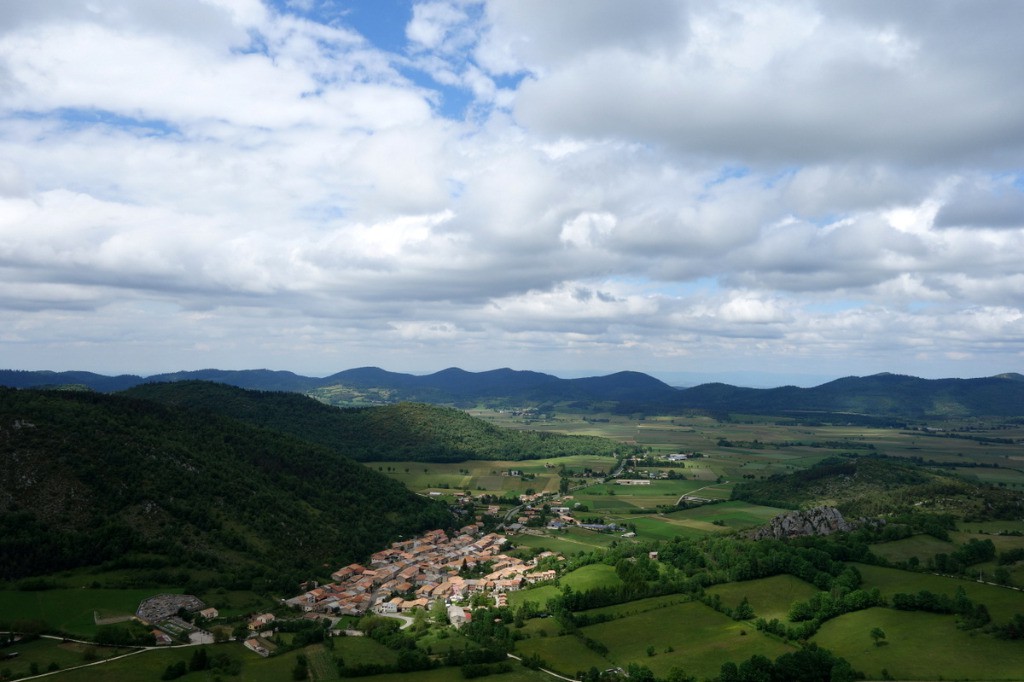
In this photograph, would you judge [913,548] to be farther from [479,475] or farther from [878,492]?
[479,475]

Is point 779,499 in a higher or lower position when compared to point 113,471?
lower

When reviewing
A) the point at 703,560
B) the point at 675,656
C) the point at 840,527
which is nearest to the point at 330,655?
the point at 675,656

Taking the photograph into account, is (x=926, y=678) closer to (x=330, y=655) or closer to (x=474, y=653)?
(x=474, y=653)

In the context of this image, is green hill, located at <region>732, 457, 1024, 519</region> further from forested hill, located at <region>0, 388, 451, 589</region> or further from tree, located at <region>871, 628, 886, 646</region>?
forested hill, located at <region>0, 388, 451, 589</region>

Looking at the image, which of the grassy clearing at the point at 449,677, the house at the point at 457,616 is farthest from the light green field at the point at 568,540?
the grassy clearing at the point at 449,677

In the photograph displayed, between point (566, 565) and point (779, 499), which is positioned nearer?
point (566, 565)

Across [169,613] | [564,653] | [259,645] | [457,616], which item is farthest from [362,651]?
[169,613]

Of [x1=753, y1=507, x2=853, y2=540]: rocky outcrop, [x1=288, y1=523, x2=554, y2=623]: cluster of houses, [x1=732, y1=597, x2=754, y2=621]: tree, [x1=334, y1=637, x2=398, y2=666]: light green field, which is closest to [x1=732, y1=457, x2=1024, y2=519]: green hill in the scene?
[x1=753, y1=507, x2=853, y2=540]: rocky outcrop
